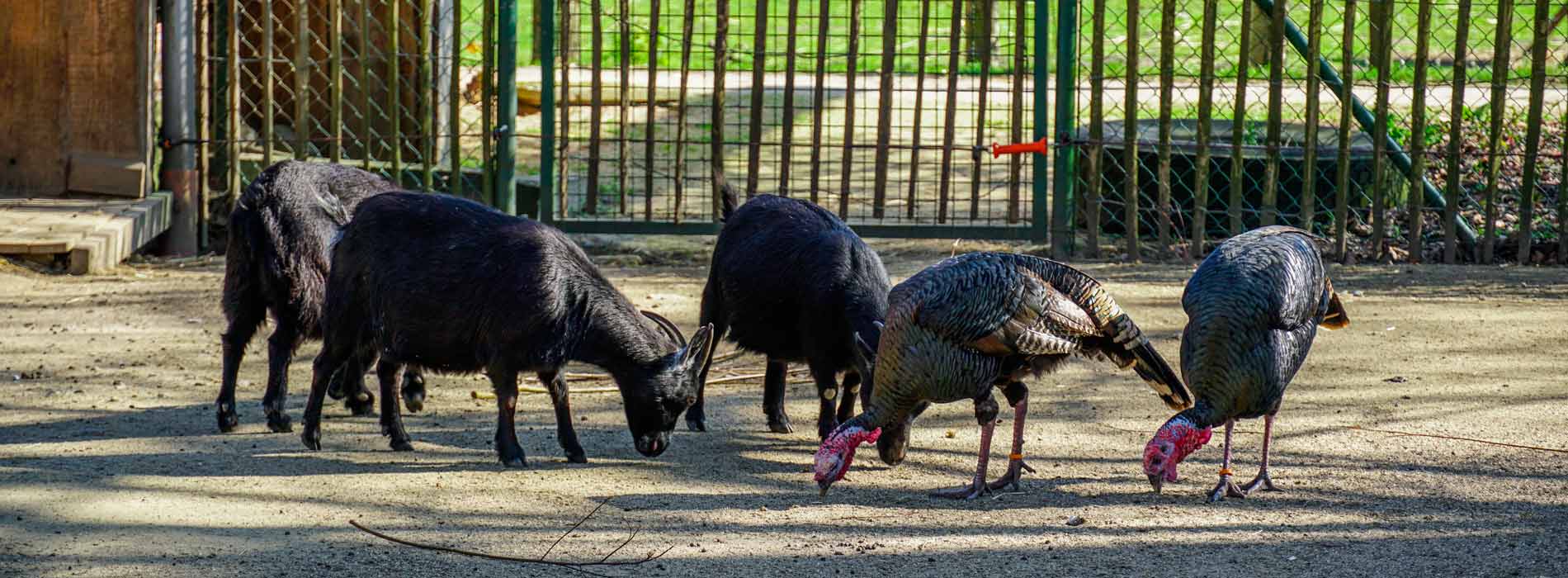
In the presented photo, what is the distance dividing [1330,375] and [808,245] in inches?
103

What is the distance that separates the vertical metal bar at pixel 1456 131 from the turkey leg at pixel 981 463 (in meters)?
4.87

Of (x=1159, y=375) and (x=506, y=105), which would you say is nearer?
(x=1159, y=375)

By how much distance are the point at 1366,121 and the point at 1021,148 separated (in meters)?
2.13

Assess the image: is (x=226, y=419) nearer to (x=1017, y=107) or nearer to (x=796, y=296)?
(x=796, y=296)

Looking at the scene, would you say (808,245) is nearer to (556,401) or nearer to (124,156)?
(556,401)

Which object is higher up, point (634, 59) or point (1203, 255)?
point (634, 59)

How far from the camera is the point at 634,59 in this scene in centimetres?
1506

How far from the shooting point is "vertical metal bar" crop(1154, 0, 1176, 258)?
9656 mm

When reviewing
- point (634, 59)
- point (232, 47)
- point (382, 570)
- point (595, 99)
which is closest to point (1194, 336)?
point (382, 570)

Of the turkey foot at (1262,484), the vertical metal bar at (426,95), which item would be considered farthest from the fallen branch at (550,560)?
the vertical metal bar at (426,95)

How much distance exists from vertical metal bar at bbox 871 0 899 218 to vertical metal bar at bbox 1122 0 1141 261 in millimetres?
1364

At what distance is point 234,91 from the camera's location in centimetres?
998

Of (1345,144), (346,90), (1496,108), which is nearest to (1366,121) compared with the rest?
(1345,144)

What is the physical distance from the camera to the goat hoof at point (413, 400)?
6805 millimetres
